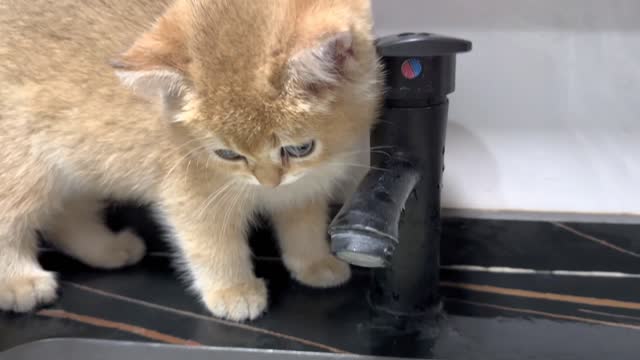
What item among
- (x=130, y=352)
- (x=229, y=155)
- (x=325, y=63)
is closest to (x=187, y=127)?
(x=229, y=155)

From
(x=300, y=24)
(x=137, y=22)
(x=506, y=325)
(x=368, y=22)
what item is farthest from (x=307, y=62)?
(x=506, y=325)

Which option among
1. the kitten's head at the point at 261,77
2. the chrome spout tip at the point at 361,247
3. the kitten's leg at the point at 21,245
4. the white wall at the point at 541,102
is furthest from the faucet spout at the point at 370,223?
the kitten's leg at the point at 21,245

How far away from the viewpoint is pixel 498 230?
106 cm

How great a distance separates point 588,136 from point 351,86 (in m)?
0.43

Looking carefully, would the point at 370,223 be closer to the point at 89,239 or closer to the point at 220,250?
the point at 220,250

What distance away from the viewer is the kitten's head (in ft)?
2.43

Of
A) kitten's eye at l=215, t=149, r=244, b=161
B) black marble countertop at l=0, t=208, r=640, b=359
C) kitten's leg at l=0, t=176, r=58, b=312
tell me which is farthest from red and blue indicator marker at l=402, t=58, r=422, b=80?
kitten's leg at l=0, t=176, r=58, b=312

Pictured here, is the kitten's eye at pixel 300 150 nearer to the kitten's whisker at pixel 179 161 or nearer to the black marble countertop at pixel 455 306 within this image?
the kitten's whisker at pixel 179 161

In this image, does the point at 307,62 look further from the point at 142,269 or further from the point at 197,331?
the point at 142,269

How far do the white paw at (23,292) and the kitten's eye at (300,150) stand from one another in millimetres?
463

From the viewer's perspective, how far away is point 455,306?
97 centimetres

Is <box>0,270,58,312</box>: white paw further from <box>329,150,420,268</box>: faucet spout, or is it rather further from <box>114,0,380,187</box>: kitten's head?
<box>329,150,420,268</box>: faucet spout

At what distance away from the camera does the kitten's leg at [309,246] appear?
1.03 m

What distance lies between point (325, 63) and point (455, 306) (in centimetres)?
43
